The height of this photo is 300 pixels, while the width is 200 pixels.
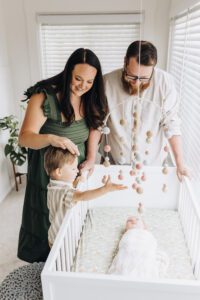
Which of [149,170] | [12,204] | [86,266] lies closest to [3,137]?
[12,204]

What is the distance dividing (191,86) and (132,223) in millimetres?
870

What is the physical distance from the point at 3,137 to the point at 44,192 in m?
1.34

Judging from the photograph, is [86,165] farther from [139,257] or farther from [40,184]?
[139,257]

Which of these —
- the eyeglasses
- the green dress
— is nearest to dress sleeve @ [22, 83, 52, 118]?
the green dress

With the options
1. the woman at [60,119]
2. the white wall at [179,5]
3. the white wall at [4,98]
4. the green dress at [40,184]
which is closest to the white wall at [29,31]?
the white wall at [4,98]

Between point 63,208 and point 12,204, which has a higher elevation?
point 63,208

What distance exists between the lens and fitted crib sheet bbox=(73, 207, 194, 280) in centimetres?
132

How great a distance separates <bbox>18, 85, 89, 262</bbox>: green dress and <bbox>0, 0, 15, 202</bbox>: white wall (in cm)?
110

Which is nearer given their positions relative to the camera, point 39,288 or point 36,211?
point 39,288

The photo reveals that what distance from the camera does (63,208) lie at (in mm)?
1246

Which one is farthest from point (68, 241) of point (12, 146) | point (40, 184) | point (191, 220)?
point (12, 146)

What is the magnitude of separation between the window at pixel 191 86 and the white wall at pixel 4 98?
4.85ft

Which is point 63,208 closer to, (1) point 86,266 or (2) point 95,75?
(1) point 86,266

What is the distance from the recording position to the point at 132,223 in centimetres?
153
